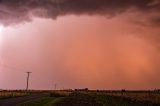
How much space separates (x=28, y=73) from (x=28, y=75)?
189 cm

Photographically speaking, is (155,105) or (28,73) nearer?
(155,105)

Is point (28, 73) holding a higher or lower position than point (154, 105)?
higher

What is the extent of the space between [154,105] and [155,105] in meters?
0.22

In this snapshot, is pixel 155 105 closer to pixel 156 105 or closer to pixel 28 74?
pixel 156 105

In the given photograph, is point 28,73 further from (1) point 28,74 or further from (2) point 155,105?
(2) point 155,105

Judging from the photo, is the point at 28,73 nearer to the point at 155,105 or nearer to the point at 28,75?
the point at 28,75

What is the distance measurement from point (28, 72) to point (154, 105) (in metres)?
149

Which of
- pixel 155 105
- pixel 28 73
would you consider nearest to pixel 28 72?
pixel 28 73

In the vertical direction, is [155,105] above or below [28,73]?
below

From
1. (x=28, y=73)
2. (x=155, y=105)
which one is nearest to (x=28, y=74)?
(x=28, y=73)

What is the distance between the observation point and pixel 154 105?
46.8 meters

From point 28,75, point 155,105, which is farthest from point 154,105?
point 28,75

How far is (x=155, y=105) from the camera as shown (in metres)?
46.9

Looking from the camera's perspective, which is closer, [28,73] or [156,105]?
[156,105]
